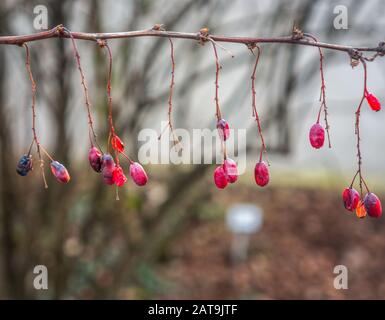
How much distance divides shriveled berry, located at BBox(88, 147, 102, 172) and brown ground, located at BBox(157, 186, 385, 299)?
10.4 ft

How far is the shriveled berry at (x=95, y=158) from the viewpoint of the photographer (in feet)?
4.65

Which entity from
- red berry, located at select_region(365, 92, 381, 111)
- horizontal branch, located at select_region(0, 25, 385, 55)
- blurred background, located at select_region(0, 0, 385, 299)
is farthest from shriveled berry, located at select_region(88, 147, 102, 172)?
blurred background, located at select_region(0, 0, 385, 299)

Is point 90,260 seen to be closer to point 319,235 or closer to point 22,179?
point 22,179

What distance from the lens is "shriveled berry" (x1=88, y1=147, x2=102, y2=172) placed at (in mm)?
1416

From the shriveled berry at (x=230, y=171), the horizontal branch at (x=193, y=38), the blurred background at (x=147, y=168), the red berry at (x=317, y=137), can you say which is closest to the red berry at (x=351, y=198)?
the red berry at (x=317, y=137)

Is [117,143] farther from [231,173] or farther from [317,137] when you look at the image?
[317,137]

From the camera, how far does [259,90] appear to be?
3.88 metres

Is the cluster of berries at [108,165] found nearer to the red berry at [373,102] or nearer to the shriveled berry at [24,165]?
the shriveled berry at [24,165]

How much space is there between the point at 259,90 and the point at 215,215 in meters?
1.90

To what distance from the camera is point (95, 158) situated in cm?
142

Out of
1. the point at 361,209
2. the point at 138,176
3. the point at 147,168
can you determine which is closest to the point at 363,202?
the point at 361,209

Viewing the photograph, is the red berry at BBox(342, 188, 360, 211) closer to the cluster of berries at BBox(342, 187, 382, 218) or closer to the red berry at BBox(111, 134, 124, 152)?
the cluster of berries at BBox(342, 187, 382, 218)
